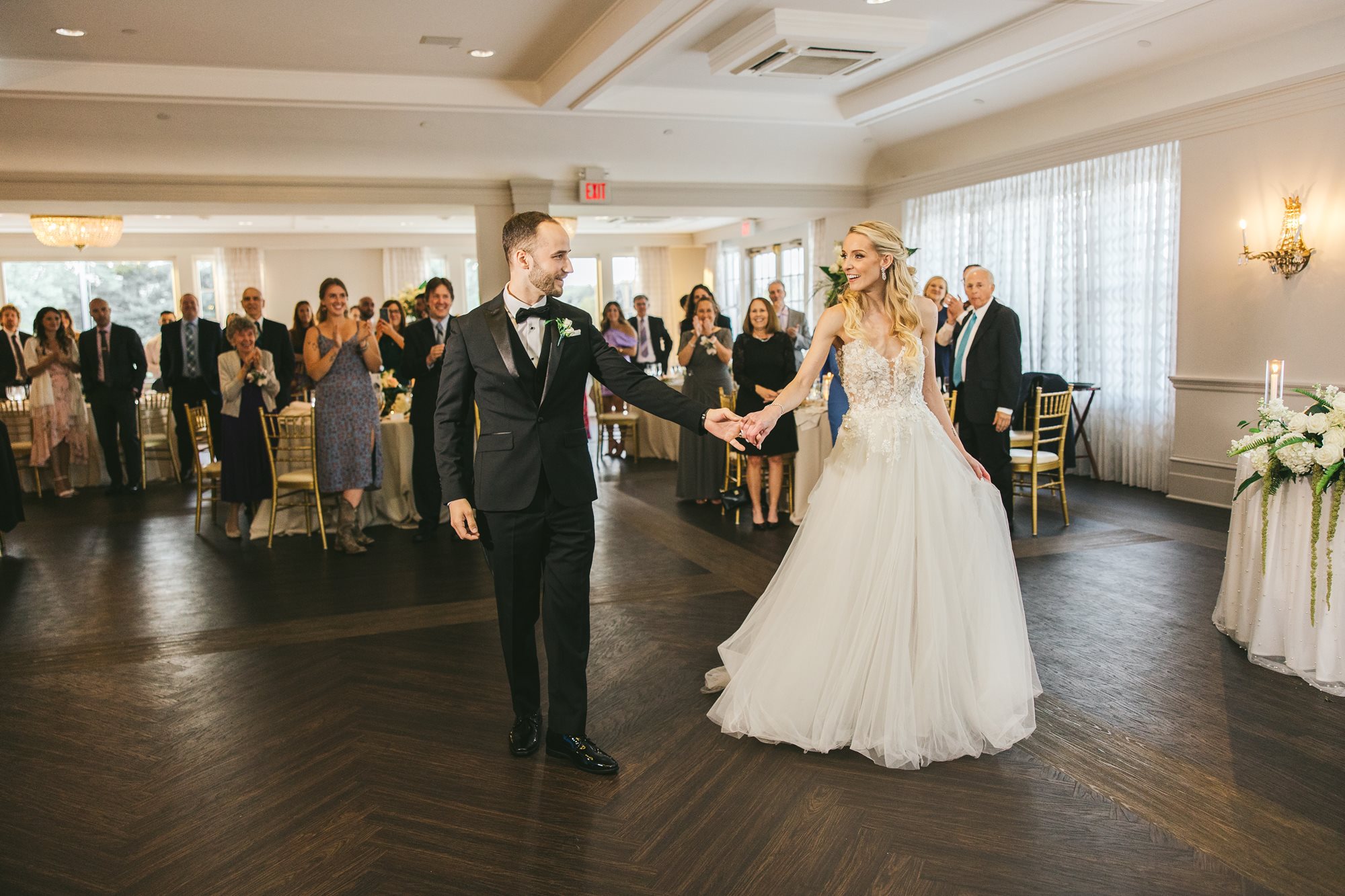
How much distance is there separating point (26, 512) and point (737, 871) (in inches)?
333

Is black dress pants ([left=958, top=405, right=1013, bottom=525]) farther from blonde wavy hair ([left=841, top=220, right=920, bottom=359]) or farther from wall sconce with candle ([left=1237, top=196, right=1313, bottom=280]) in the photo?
blonde wavy hair ([left=841, top=220, right=920, bottom=359])

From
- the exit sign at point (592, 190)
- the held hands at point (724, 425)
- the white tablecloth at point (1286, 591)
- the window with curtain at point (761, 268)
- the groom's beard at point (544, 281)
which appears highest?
the exit sign at point (592, 190)

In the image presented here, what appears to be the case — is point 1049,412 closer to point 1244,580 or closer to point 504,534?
point 1244,580

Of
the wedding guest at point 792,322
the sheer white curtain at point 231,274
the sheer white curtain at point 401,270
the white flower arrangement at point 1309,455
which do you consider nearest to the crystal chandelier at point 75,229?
the sheer white curtain at point 231,274

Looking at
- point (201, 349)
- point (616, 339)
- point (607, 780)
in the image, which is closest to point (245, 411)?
point (201, 349)

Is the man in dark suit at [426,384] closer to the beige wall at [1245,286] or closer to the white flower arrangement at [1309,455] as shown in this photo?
the white flower arrangement at [1309,455]

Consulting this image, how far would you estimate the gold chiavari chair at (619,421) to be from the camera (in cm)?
1080

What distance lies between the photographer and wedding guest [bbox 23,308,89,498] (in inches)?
370

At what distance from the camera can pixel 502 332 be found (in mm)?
3035

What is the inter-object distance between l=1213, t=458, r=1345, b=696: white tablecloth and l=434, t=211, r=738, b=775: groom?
2502 millimetres

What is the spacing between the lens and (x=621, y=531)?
7008mm

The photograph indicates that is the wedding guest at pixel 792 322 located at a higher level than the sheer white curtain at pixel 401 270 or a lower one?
lower

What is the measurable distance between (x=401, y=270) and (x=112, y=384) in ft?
30.8

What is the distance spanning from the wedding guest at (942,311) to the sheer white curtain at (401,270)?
12368 mm
